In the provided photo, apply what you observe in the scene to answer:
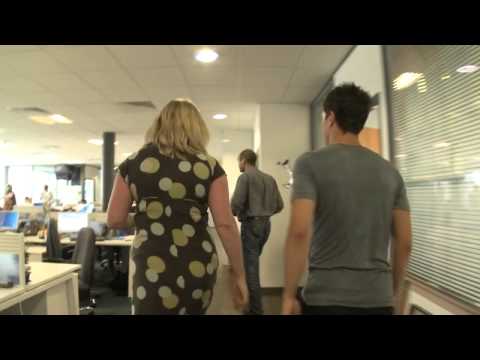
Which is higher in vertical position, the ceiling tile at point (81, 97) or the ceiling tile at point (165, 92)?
the ceiling tile at point (81, 97)

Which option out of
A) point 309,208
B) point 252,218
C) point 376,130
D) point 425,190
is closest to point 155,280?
point 309,208

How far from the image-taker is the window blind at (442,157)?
145 cm

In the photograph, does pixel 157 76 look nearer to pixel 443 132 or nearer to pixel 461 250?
pixel 443 132

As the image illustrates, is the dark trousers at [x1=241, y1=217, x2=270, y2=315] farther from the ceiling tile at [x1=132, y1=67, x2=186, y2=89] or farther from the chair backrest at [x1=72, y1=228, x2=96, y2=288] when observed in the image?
the ceiling tile at [x1=132, y1=67, x2=186, y2=89]

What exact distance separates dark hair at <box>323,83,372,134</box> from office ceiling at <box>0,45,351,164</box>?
1.88 metres

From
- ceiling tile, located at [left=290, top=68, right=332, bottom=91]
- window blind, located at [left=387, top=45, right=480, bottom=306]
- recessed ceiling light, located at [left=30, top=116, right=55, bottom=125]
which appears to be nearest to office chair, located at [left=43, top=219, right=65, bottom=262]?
recessed ceiling light, located at [left=30, top=116, right=55, bottom=125]

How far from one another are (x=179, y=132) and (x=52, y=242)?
3127mm

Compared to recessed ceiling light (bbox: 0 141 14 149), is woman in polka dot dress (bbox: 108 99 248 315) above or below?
below

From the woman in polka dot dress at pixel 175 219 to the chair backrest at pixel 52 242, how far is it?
2.86 metres

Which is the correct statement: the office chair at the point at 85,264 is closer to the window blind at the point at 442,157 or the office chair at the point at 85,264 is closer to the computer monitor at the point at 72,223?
the computer monitor at the point at 72,223

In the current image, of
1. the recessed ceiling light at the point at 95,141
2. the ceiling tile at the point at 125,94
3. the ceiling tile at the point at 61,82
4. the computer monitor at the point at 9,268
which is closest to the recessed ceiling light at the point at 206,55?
the ceiling tile at the point at 125,94

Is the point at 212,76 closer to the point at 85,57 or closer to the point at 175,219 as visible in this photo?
the point at 85,57

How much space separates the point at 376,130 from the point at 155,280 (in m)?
1.91

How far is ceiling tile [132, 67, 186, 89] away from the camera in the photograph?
345 centimetres
